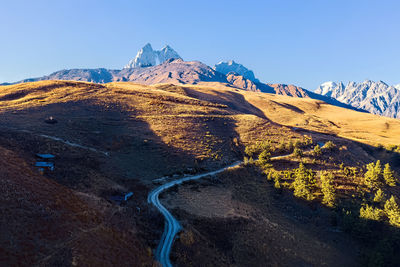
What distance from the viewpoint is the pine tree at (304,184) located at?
46.3 meters

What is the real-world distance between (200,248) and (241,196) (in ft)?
67.1

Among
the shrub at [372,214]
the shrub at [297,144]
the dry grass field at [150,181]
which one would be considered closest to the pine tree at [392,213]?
the shrub at [372,214]

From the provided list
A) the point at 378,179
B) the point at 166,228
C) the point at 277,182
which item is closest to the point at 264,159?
the point at 277,182

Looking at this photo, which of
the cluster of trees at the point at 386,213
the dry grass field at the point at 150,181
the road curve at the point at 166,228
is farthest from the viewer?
the cluster of trees at the point at 386,213

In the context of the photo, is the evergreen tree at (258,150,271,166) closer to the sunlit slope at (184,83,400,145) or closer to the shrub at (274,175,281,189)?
the shrub at (274,175,281,189)

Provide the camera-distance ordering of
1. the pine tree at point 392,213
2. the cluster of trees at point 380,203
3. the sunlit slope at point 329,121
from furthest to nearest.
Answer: the sunlit slope at point 329,121, the cluster of trees at point 380,203, the pine tree at point 392,213

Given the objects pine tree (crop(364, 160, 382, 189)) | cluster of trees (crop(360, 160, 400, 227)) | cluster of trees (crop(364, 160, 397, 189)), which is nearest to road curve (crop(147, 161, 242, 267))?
cluster of trees (crop(360, 160, 400, 227))

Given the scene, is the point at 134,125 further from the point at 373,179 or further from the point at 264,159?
the point at 373,179

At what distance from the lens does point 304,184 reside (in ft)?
155

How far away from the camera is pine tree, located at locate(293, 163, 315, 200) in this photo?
152 ft

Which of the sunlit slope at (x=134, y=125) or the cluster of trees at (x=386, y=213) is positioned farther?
the sunlit slope at (x=134, y=125)

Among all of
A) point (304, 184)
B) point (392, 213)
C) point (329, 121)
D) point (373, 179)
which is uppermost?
point (329, 121)

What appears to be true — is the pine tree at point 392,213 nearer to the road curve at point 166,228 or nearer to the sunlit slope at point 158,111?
Answer: the sunlit slope at point 158,111

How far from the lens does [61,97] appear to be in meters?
88.6
